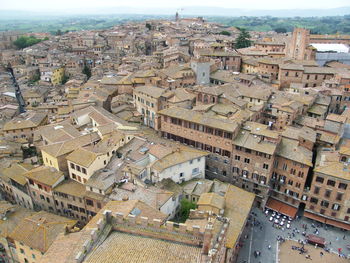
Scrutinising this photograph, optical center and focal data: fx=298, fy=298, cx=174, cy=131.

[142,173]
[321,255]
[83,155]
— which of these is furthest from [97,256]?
[321,255]

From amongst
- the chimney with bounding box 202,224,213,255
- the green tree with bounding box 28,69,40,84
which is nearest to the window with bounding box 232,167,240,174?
the chimney with bounding box 202,224,213,255

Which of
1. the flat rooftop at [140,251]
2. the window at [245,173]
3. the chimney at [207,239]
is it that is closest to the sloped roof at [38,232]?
the flat rooftop at [140,251]

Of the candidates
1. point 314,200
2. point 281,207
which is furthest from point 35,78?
point 314,200

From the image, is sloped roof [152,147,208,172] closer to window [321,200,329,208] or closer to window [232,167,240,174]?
window [232,167,240,174]

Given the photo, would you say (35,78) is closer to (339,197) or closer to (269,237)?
(269,237)

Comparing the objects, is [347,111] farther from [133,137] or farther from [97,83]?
[97,83]

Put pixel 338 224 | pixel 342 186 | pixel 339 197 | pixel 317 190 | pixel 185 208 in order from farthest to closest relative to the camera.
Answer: pixel 338 224 < pixel 317 190 < pixel 339 197 < pixel 342 186 < pixel 185 208
